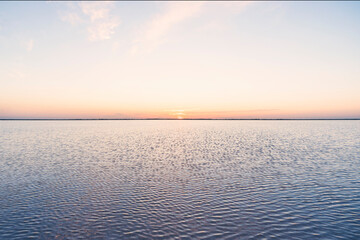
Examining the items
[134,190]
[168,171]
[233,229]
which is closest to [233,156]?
[168,171]

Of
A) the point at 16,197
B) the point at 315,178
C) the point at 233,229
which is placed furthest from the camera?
the point at 315,178

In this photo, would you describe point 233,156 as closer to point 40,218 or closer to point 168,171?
point 168,171

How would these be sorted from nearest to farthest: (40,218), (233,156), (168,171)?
1. (40,218)
2. (168,171)
3. (233,156)

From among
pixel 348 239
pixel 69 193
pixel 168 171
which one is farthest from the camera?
pixel 168 171

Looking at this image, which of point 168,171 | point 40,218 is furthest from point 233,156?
point 40,218

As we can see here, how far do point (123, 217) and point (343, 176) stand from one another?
26.2 metres

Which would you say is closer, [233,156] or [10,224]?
[10,224]

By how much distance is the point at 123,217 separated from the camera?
53.4 feet

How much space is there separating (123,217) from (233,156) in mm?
28781

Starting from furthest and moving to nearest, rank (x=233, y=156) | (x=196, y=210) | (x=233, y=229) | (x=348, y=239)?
1. (x=233, y=156)
2. (x=196, y=210)
3. (x=233, y=229)
4. (x=348, y=239)

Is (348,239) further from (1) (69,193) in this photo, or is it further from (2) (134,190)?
(1) (69,193)

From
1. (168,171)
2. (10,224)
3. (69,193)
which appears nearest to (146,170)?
(168,171)

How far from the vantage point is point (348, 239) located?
13.3 metres

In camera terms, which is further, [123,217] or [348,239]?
[123,217]
